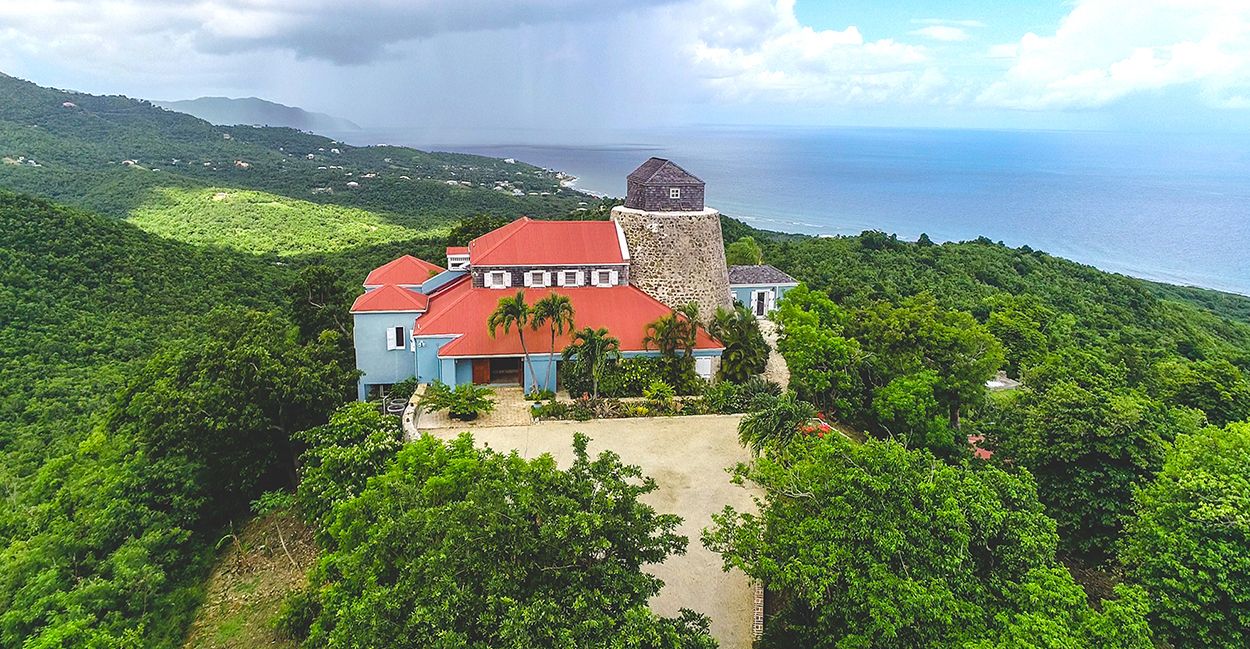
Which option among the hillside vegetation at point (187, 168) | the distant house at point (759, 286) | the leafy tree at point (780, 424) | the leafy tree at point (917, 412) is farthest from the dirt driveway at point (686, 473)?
the hillside vegetation at point (187, 168)

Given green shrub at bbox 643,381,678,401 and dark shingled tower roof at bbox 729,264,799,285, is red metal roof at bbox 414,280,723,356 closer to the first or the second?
green shrub at bbox 643,381,678,401

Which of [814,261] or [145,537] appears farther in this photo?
[814,261]

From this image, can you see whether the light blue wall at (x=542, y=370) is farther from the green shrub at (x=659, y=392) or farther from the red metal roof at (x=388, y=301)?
the red metal roof at (x=388, y=301)

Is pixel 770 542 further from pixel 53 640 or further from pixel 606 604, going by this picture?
pixel 53 640

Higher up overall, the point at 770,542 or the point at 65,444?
the point at 770,542

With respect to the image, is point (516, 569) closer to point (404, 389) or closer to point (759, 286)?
point (404, 389)

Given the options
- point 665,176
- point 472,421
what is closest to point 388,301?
point 472,421

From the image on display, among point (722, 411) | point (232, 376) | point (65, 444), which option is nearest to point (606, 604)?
point (722, 411)
